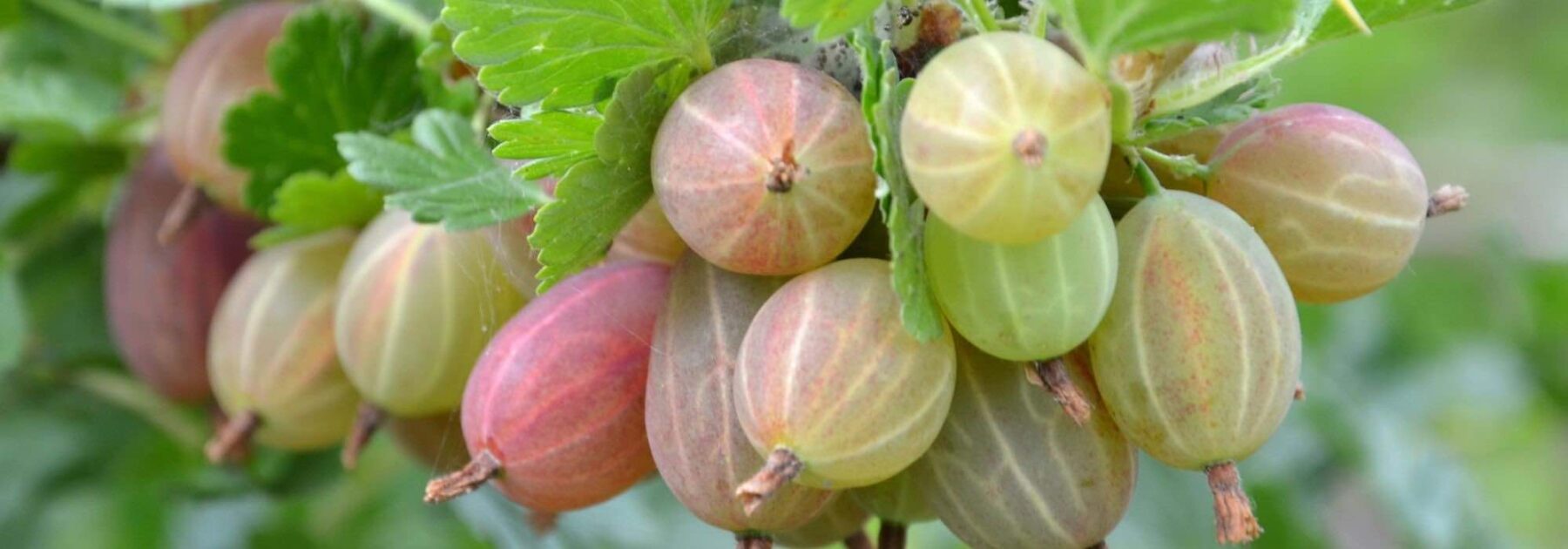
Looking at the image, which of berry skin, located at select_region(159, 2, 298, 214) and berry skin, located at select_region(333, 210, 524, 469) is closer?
berry skin, located at select_region(333, 210, 524, 469)

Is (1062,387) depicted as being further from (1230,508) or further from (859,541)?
(859,541)

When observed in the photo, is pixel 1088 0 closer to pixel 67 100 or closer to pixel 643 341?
pixel 643 341

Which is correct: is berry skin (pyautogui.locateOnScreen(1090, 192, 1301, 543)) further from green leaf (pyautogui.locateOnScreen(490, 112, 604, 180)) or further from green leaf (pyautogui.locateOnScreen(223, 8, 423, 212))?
green leaf (pyautogui.locateOnScreen(223, 8, 423, 212))

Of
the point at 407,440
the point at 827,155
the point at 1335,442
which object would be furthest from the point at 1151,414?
the point at 1335,442

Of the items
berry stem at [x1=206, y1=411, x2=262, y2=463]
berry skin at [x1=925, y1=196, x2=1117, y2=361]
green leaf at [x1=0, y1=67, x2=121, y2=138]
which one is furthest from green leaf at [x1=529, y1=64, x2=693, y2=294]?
green leaf at [x1=0, y1=67, x2=121, y2=138]

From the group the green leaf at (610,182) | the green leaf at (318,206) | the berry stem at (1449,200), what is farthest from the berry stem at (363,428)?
the berry stem at (1449,200)

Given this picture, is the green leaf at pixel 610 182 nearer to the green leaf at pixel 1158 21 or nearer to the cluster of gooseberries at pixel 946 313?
the cluster of gooseberries at pixel 946 313

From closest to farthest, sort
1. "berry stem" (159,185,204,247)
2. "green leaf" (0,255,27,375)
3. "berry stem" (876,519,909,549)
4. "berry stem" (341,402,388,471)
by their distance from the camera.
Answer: "berry stem" (876,519,909,549)
"berry stem" (341,402,388,471)
"berry stem" (159,185,204,247)
"green leaf" (0,255,27,375)
